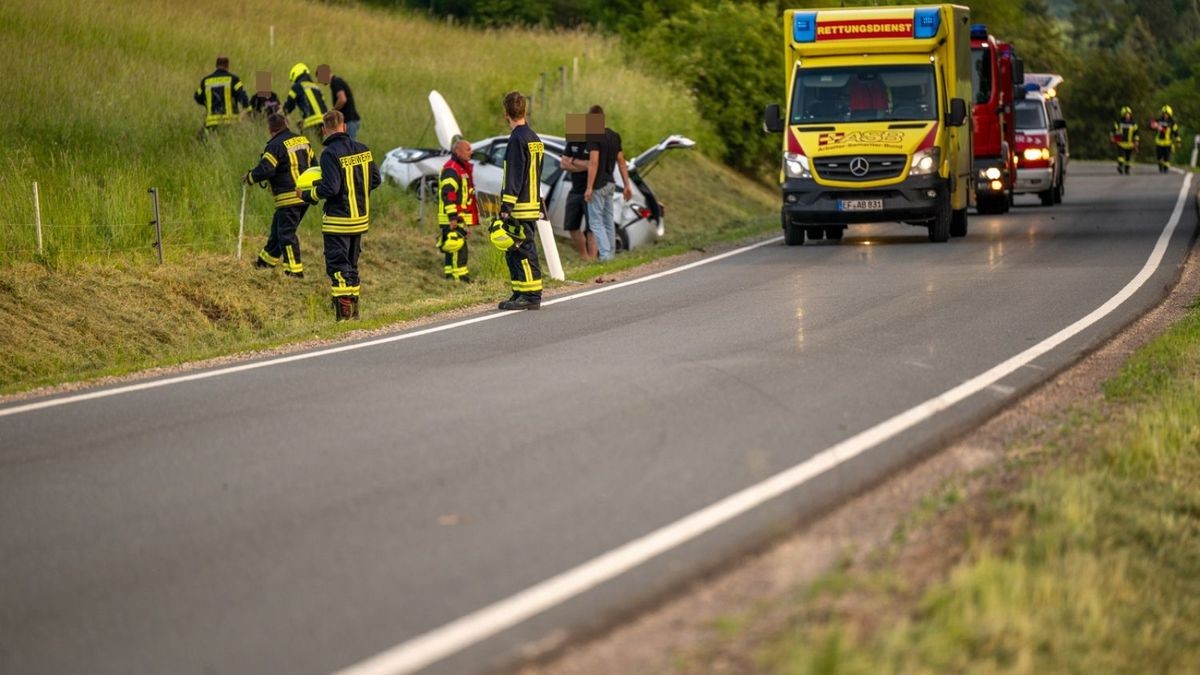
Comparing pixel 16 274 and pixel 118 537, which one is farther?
pixel 16 274

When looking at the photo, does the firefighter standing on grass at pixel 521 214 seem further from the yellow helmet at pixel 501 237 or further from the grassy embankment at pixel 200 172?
the grassy embankment at pixel 200 172

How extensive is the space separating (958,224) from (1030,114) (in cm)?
1053

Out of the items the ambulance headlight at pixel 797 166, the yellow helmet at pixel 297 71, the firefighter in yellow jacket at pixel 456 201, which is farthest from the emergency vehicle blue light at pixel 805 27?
the yellow helmet at pixel 297 71

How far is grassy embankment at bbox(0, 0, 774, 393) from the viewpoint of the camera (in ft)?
55.4

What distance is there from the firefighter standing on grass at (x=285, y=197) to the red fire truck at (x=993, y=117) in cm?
1317

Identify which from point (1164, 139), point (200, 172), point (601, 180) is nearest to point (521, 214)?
point (601, 180)

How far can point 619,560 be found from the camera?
684cm

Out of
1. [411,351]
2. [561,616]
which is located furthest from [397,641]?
[411,351]

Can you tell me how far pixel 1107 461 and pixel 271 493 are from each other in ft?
12.6

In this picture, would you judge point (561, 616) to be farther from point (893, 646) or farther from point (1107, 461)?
point (1107, 461)

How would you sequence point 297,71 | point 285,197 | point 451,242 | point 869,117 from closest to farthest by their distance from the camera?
point 285,197 → point 451,242 → point 869,117 → point 297,71

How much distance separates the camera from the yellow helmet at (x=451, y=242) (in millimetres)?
20641

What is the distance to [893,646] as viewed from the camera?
5.56 m

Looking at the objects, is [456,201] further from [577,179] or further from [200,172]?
[200,172]
